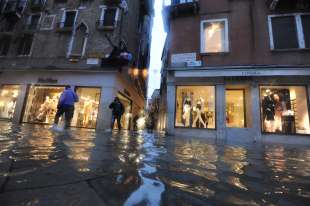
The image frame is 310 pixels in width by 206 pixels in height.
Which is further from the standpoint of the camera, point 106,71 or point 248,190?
point 106,71

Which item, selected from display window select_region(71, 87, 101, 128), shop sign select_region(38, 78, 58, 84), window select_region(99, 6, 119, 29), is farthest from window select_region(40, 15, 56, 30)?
display window select_region(71, 87, 101, 128)

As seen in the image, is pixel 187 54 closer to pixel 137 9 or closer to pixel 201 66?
pixel 201 66

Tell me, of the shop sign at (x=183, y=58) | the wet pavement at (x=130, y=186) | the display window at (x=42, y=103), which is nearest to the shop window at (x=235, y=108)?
the shop sign at (x=183, y=58)

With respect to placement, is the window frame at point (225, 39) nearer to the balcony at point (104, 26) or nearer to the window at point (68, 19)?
the balcony at point (104, 26)

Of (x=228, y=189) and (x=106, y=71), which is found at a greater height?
(x=106, y=71)

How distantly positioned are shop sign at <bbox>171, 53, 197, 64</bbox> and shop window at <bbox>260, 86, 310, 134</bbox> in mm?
4091

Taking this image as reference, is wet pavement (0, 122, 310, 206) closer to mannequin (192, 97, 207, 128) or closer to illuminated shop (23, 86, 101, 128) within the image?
mannequin (192, 97, 207, 128)

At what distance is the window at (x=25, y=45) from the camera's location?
54.6 feet

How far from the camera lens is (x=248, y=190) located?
1565 mm

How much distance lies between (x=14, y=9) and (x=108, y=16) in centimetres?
912

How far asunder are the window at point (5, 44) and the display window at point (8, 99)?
10.6 ft

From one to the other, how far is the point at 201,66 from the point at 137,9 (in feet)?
39.6

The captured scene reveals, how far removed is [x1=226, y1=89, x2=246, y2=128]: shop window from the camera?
36.7ft

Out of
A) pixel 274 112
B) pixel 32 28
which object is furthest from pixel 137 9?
pixel 274 112
